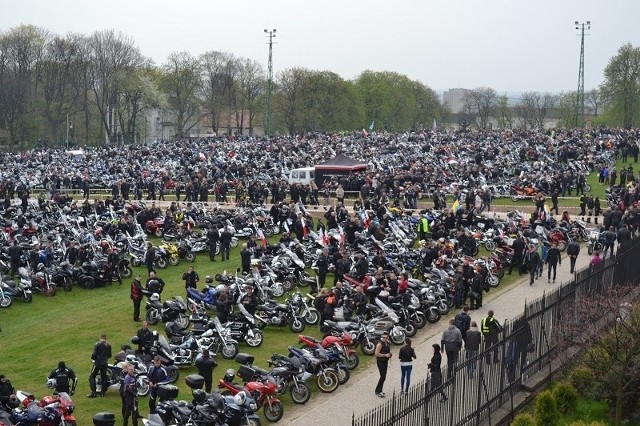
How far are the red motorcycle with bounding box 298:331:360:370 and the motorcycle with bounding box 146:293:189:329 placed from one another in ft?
14.0

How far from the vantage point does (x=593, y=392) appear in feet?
54.1

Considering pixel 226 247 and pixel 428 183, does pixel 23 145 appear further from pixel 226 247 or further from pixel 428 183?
pixel 226 247

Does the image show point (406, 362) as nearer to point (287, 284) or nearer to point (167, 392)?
point (167, 392)

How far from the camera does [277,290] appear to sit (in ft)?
80.5

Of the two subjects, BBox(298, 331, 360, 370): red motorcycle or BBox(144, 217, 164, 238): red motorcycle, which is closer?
BBox(298, 331, 360, 370): red motorcycle

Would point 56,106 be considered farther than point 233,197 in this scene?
Yes

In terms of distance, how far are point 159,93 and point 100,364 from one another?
86125 mm

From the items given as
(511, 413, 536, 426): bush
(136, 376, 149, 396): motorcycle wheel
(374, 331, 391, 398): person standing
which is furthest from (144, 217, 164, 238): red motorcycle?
(511, 413, 536, 426): bush

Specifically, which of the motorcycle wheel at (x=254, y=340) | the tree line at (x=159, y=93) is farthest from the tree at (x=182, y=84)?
the motorcycle wheel at (x=254, y=340)

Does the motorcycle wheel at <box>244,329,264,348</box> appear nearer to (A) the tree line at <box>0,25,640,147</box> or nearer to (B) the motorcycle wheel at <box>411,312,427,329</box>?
(B) the motorcycle wheel at <box>411,312,427,329</box>

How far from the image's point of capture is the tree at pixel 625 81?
3713 inches

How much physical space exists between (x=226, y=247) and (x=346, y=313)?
1114cm

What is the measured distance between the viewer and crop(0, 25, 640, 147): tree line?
9081 cm

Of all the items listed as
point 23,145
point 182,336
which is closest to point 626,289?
point 182,336
